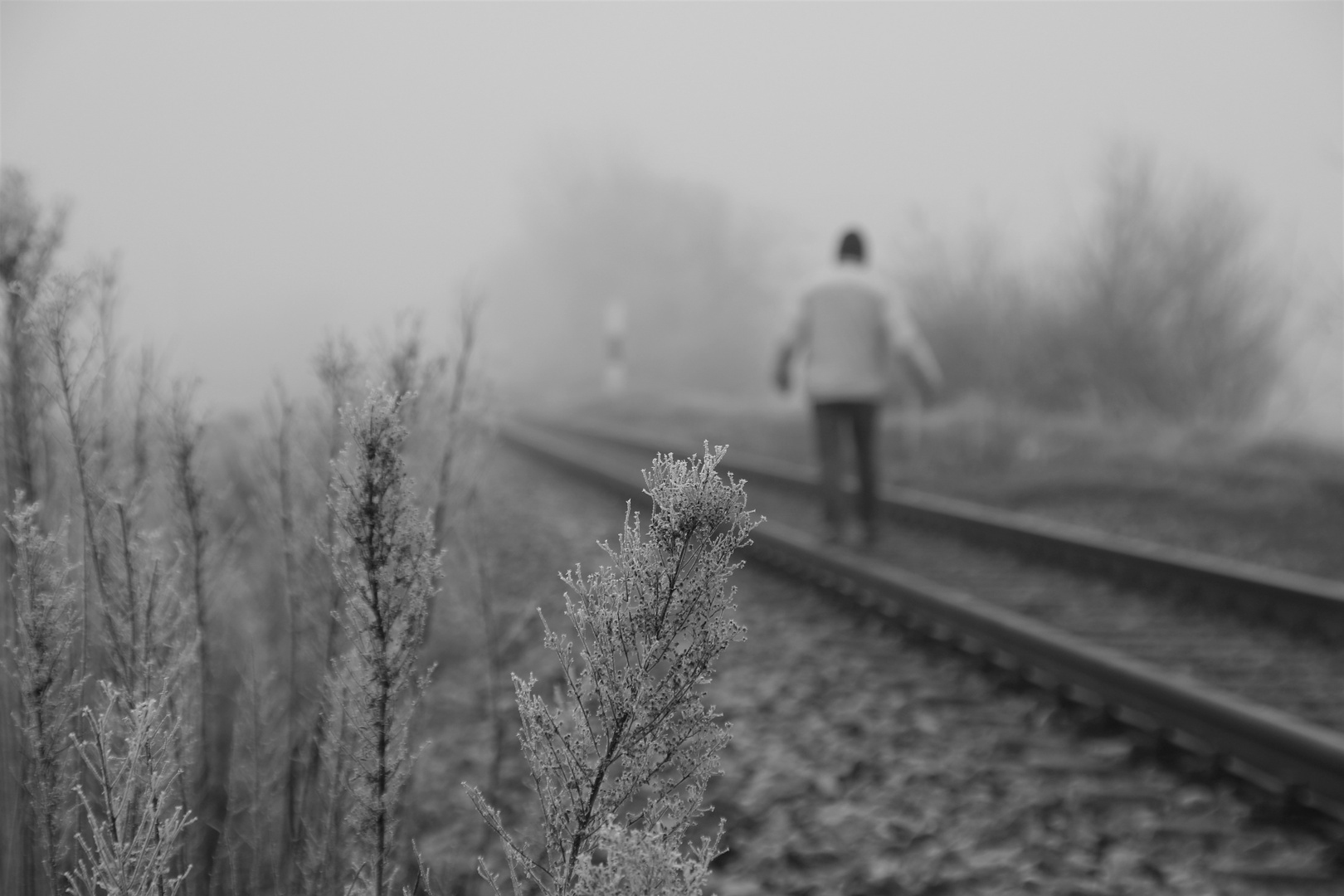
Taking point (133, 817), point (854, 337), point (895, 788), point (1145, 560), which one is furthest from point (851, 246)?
point (133, 817)

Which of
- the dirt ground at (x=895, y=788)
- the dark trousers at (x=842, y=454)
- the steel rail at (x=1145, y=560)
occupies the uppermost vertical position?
the dark trousers at (x=842, y=454)

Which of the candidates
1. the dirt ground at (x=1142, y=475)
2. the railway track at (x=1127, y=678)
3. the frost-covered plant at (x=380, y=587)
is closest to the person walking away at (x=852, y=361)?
the railway track at (x=1127, y=678)

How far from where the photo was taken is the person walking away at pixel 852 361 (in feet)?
22.2

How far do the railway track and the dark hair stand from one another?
6.71ft

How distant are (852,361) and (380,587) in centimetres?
595

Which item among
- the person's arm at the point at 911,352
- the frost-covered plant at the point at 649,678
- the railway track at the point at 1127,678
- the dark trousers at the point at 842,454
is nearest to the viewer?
the frost-covered plant at the point at 649,678

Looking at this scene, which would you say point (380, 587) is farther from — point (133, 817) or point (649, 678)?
point (133, 817)

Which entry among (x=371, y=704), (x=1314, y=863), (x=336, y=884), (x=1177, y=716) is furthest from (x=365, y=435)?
(x=1177, y=716)

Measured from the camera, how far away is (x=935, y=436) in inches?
423

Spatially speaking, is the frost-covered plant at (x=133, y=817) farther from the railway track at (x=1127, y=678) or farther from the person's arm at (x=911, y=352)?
the person's arm at (x=911, y=352)

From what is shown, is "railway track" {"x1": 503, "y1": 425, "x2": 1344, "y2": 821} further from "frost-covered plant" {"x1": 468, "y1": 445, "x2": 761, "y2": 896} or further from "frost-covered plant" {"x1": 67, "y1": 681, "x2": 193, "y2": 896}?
"frost-covered plant" {"x1": 67, "y1": 681, "x2": 193, "y2": 896}

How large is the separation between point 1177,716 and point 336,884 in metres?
2.94

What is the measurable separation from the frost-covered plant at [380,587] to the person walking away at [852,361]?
5818mm

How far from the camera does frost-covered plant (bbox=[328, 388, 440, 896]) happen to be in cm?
105
